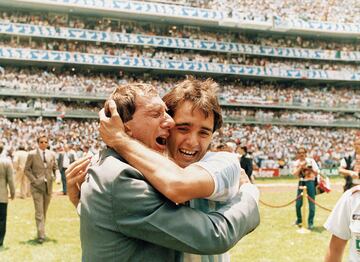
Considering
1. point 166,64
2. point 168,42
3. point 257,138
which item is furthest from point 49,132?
point 257,138

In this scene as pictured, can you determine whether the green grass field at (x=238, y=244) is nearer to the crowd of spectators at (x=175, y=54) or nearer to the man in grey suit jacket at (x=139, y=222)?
the man in grey suit jacket at (x=139, y=222)

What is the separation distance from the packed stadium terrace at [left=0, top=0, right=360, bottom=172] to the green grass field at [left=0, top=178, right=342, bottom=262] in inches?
725

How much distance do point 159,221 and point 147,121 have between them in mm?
552

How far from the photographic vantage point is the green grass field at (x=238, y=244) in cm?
835

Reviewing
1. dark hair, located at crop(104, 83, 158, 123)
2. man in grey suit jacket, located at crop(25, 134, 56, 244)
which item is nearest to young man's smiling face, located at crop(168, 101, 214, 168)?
dark hair, located at crop(104, 83, 158, 123)

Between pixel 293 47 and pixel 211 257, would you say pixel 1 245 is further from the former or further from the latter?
pixel 293 47

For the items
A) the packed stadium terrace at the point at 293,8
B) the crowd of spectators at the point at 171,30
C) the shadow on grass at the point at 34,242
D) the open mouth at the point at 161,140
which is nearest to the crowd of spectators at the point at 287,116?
the crowd of spectators at the point at 171,30

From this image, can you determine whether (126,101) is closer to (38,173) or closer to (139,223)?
(139,223)

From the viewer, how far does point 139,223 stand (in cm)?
175

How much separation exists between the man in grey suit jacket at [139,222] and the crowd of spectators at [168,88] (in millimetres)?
36942

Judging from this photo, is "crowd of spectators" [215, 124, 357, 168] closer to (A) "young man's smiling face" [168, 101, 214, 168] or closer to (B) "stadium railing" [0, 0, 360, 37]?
(B) "stadium railing" [0, 0, 360, 37]

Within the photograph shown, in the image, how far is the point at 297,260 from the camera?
8.25m

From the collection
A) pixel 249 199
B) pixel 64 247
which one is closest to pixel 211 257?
pixel 249 199

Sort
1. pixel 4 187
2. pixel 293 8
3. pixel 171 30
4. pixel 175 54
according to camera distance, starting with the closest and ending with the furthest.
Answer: pixel 4 187 < pixel 175 54 < pixel 171 30 < pixel 293 8
